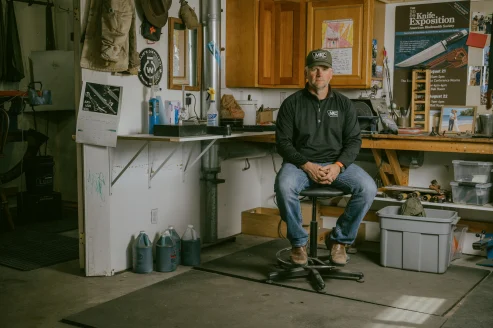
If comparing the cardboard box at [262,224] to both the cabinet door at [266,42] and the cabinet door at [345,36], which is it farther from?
the cabinet door at [345,36]

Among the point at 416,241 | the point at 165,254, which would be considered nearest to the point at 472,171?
the point at 416,241

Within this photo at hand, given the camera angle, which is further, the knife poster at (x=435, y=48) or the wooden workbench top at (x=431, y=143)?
the knife poster at (x=435, y=48)

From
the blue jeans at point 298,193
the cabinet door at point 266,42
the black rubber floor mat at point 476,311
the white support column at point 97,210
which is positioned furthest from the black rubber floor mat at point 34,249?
the black rubber floor mat at point 476,311

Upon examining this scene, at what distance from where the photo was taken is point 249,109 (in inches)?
196

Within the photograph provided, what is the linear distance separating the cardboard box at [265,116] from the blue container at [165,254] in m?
1.45

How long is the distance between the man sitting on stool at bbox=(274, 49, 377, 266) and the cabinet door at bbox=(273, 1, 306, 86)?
112 centimetres

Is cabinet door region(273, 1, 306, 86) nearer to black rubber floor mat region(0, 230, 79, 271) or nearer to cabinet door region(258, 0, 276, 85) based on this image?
cabinet door region(258, 0, 276, 85)

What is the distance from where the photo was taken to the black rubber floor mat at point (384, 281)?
345 cm

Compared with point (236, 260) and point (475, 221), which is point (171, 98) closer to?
point (236, 260)

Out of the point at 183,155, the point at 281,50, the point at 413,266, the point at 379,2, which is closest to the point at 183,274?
the point at 183,155

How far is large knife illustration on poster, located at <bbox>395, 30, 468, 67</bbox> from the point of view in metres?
4.58

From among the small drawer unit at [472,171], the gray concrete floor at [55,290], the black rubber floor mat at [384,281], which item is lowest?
the gray concrete floor at [55,290]

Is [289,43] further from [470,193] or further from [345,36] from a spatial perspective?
[470,193]

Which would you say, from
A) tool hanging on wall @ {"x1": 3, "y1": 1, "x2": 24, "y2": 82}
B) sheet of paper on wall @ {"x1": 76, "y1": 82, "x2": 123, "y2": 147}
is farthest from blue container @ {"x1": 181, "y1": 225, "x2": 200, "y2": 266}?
tool hanging on wall @ {"x1": 3, "y1": 1, "x2": 24, "y2": 82}
